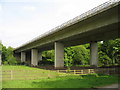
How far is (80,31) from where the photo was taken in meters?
31.6

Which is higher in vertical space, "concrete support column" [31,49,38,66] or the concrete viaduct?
the concrete viaduct

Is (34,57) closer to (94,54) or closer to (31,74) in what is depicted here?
(94,54)

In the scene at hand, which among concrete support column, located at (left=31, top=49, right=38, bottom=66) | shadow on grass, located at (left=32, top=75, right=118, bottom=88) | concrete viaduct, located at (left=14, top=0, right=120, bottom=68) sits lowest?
shadow on grass, located at (left=32, top=75, right=118, bottom=88)

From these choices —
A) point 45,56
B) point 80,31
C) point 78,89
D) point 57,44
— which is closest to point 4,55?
point 45,56

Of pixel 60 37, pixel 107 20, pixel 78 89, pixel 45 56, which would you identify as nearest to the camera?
pixel 78 89

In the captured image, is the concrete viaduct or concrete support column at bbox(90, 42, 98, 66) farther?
concrete support column at bbox(90, 42, 98, 66)

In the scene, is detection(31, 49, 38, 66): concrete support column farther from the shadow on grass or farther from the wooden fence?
the shadow on grass

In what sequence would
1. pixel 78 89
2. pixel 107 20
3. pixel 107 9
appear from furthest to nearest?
pixel 107 20 < pixel 107 9 < pixel 78 89

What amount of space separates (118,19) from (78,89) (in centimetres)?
1353

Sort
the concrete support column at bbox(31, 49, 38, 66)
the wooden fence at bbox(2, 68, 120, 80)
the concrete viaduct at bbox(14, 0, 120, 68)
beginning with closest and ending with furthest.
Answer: the wooden fence at bbox(2, 68, 120, 80) → the concrete viaduct at bbox(14, 0, 120, 68) → the concrete support column at bbox(31, 49, 38, 66)

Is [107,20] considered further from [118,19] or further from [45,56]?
[45,56]

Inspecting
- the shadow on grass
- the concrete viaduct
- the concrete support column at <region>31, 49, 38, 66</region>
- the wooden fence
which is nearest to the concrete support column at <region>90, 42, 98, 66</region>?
the concrete viaduct

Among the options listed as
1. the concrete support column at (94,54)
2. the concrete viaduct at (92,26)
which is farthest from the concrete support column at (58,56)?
the concrete support column at (94,54)

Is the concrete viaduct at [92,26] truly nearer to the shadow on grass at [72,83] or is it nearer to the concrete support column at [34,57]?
the shadow on grass at [72,83]
